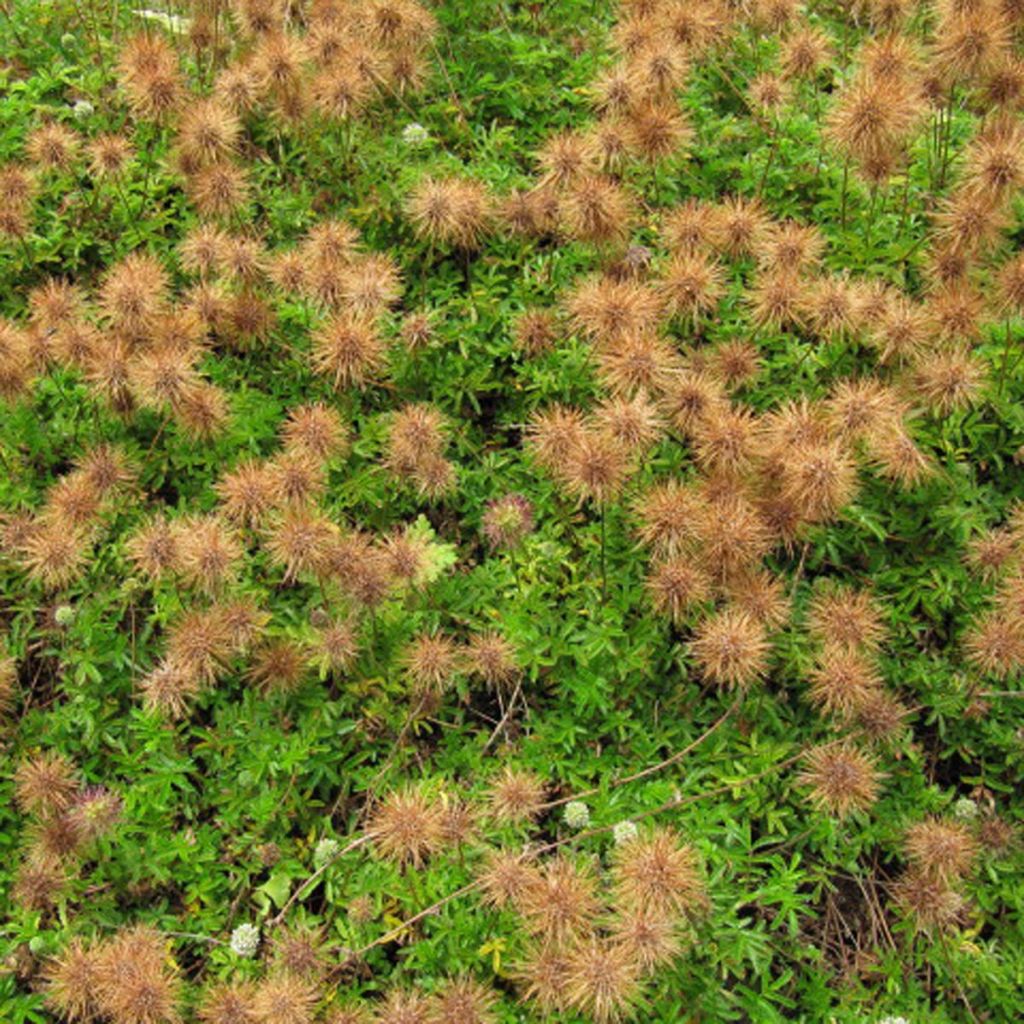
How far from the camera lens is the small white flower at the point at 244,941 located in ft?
10.3

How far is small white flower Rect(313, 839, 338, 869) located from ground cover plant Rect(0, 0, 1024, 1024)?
0.11 metres

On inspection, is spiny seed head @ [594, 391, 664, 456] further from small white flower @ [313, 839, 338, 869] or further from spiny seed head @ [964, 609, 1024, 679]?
small white flower @ [313, 839, 338, 869]

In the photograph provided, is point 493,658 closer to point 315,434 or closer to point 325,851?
point 325,851

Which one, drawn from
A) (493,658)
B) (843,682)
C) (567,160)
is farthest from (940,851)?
(567,160)

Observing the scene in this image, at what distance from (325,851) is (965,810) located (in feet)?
6.05

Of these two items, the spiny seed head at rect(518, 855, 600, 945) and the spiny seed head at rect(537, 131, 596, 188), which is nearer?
the spiny seed head at rect(518, 855, 600, 945)

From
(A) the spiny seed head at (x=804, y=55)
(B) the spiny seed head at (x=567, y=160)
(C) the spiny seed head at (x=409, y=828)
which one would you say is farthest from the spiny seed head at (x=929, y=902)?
(A) the spiny seed head at (x=804, y=55)

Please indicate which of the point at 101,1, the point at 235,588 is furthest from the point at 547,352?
the point at 101,1

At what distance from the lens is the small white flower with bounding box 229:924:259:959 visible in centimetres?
313

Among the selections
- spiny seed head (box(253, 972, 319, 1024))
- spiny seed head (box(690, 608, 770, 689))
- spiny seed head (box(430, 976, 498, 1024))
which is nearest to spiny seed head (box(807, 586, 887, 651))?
spiny seed head (box(690, 608, 770, 689))

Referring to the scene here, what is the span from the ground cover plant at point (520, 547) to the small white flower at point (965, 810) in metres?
0.08

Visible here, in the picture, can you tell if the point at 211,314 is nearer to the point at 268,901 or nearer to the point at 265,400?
the point at 265,400

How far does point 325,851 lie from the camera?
10.6 feet

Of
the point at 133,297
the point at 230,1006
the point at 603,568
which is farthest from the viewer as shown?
the point at 133,297
